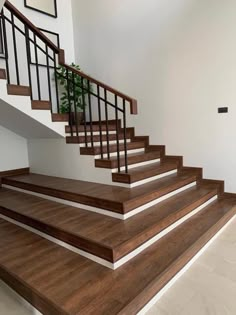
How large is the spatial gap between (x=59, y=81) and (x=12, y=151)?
1.71m

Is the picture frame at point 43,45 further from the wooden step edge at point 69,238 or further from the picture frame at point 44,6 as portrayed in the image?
the wooden step edge at point 69,238

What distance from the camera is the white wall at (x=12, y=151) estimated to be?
422 centimetres

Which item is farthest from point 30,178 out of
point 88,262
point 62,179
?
point 88,262

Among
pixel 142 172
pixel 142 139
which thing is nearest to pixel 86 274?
pixel 142 172

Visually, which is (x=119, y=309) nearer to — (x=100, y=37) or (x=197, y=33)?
(x=197, y=33)

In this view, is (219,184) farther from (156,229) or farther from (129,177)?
(156,229)

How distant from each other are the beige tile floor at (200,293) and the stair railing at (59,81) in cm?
140

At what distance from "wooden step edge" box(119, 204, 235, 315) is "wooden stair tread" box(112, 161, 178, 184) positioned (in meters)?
1.01

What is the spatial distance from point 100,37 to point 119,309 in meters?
4.67

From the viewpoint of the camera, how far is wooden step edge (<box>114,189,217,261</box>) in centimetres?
199

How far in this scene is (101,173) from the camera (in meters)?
3.25

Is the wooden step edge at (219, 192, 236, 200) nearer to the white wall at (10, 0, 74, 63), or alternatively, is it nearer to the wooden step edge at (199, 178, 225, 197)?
the wooden step edge at (199, 178, 225, 197)

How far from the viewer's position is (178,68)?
3842mm

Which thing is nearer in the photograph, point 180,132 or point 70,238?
point 70,238
